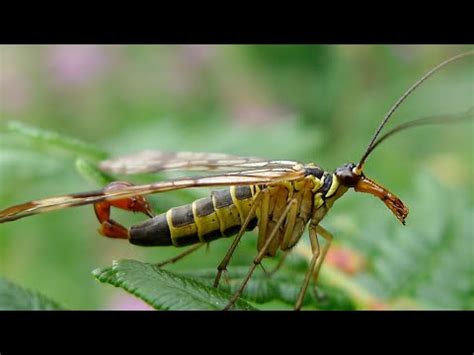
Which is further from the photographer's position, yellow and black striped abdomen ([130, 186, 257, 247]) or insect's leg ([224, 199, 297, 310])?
yellow and black striped abdomen ([130, 186, 257, 247])

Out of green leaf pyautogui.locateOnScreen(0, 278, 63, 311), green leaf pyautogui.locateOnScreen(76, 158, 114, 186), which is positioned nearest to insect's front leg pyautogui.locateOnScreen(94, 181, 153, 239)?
green leaf pyautogui.locateOnScreen(76, 158, 114, 186)

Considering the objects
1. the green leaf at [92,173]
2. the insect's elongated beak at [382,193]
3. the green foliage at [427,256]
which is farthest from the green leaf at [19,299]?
the green foliage at [427,256]

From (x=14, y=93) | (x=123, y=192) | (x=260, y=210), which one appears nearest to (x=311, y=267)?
(x=260, y=210)

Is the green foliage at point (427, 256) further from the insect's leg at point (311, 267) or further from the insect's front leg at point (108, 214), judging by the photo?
the insect's front leg at point (108, 214)

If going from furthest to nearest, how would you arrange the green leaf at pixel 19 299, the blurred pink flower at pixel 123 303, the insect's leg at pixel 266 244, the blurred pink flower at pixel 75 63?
the blurred pink flower at pixel 75 63
the blurred pink flower at pixel 123 303
the insect's leg at pixel 266 244
the green leaf at pixel 19 299

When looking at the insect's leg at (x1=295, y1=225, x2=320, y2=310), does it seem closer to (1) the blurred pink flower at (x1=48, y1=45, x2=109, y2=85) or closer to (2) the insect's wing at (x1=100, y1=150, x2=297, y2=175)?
(2) the insect's wing at (x1=100, y1=150, x2=297, y2=175)

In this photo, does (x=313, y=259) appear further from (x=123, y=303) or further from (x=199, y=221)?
(x=123, y=303)

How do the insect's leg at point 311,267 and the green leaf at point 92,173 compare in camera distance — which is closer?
the insect's leg at point 311,267
